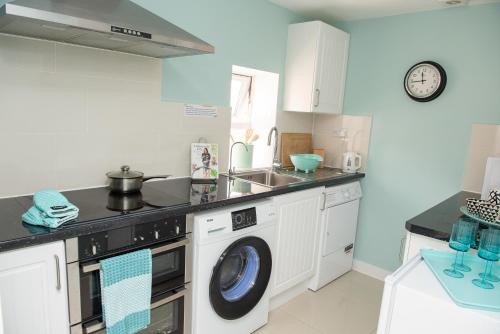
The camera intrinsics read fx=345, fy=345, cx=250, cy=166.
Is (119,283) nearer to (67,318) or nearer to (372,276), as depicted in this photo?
(67,318)

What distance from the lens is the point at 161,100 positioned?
2.19 m

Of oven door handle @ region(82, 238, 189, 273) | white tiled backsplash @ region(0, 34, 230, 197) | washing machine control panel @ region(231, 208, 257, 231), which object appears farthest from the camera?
washing machine control panel @ region(231, 208, 257, 231)

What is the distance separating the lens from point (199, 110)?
2.40 meters

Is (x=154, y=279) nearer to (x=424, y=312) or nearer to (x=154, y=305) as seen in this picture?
(x=154, y=305)

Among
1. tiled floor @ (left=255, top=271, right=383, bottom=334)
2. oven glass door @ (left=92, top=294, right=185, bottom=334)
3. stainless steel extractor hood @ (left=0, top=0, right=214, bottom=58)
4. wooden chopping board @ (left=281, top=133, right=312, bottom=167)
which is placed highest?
stainless steel extractor hood @ (left=0, top=0, right=214, bottom=58)

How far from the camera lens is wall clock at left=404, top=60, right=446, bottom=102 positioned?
8.85ft

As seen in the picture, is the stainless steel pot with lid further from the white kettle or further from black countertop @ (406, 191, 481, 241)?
the white kettle

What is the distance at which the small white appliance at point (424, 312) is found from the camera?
1.00 meters

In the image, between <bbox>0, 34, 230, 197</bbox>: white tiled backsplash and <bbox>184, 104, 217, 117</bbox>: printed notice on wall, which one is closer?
<bbox>0, 34, 230, 197</bbox>: white tiled backsplash

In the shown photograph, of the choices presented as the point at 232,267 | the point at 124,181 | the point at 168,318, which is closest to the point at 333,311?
the point at 232,267

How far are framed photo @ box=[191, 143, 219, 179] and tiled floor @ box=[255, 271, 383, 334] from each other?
3.64 ft

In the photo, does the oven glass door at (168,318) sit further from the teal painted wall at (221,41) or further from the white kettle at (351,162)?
the white kettle at (351,162)

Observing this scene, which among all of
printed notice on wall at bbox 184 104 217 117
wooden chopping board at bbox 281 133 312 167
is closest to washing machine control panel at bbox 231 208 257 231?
printed notice on wall at bbox 184 104 217 117

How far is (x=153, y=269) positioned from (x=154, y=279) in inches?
1.9
